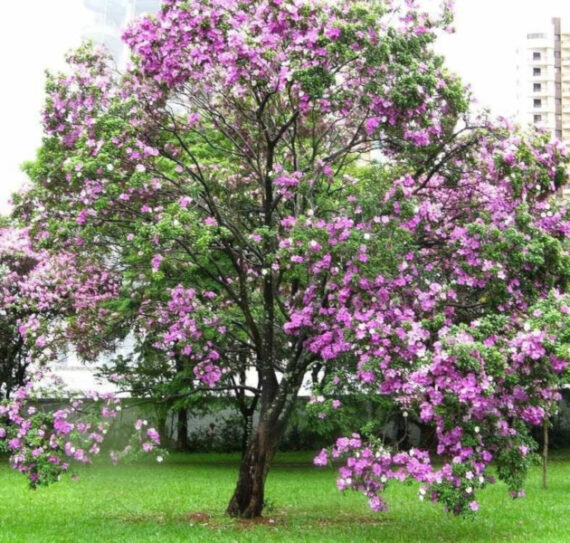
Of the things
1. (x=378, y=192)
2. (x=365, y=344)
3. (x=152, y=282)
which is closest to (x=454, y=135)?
(x=378, y=192)

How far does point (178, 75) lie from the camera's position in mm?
9148

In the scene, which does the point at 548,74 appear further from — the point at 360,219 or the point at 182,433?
the point at 360,219

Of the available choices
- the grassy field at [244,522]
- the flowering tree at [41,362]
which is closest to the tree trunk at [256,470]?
the grassy field at [244,522]

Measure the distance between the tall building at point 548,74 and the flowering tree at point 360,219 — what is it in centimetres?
8289

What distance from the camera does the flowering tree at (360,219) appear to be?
26.0 ft

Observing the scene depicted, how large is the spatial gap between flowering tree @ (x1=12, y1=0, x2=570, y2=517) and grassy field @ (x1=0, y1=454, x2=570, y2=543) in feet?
3.52

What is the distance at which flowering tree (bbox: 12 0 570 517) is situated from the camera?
7938mm

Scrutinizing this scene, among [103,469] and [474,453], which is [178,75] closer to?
[474,453]

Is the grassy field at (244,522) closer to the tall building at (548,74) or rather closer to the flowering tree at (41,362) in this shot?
the flowering tree at (41,362)

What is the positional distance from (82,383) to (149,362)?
54.4 ft

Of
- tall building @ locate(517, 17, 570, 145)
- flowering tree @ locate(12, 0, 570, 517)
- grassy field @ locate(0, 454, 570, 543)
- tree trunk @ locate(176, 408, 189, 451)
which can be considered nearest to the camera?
flowering tree @ locate(12, 0, 570, 517)

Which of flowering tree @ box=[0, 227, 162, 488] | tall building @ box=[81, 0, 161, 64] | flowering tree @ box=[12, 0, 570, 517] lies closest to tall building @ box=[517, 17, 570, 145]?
tall building @ box=[81, 0, 161, 64]

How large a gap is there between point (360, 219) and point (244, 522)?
431cm

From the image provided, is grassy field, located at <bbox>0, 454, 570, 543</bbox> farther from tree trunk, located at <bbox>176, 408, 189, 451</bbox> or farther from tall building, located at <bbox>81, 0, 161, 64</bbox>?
tall building, located at <bbox>81, 0, 161, 64</bbox>
